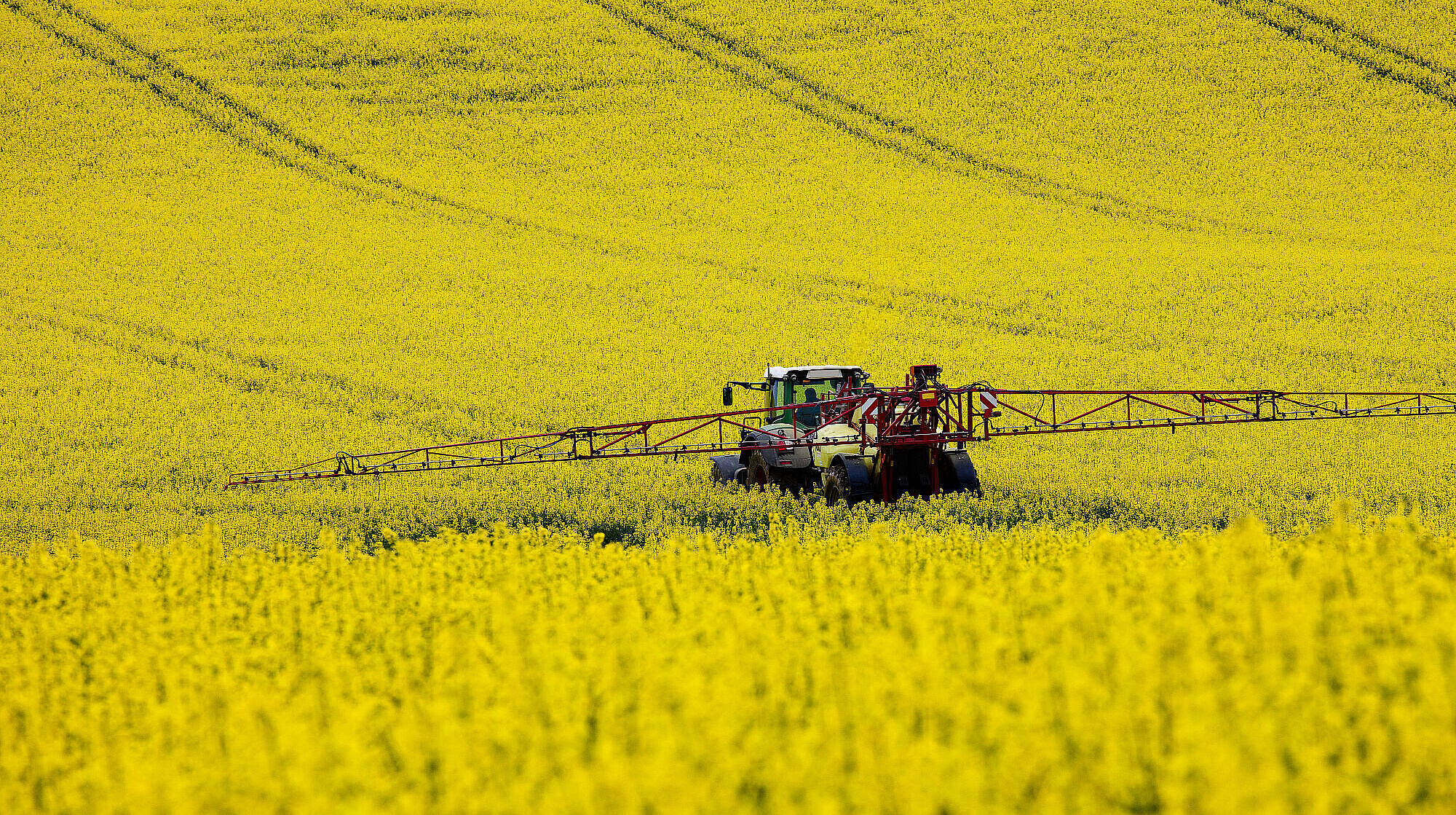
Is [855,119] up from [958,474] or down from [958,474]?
up

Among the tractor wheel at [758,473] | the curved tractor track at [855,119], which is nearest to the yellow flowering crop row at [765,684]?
the tractor wheel at [758,473]

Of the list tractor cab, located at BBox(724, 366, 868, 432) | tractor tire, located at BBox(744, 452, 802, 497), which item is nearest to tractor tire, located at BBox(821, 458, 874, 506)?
tractor tire, located at BBox(744, 452, 802, 497)

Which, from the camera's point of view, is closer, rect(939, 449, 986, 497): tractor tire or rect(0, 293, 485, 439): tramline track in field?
rect(939, 449, 986, 497): tractor tire

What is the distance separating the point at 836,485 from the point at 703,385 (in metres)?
7.69

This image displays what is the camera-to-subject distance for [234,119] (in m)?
33.2

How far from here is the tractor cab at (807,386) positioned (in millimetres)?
15383

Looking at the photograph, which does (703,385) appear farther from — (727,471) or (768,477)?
(768,477)

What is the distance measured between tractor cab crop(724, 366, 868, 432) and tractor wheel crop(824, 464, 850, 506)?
5.28 ft

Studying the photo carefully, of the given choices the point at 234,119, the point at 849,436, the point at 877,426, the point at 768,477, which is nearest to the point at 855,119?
the point at 234,119

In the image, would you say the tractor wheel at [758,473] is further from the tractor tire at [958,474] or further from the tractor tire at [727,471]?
the tractor tire at [958,474]

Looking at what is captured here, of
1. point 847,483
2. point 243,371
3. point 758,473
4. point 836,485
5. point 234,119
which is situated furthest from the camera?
point 234,119

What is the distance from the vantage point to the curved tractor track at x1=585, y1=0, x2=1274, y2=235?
95.8 feet

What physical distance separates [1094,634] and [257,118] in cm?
3248

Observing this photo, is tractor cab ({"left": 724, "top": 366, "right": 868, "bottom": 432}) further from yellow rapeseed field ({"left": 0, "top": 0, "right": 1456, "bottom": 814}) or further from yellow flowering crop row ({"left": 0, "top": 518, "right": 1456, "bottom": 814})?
yellow flowering crop row ({"left": 0, "top": 518, "right": 1456, "bottom": 814})
